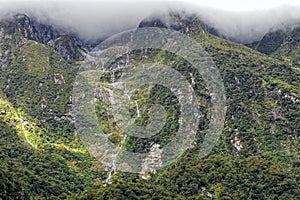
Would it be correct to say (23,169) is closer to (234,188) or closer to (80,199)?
(80,199)

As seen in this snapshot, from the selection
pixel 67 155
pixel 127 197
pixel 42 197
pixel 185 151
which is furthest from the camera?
pixel 67 155

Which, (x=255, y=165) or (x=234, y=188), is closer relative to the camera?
(x=234, y=188)

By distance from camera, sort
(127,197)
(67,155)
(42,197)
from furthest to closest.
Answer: (67,155), (42,197), (127,197)

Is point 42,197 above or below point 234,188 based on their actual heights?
below

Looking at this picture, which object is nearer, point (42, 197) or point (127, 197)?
point (127, 197)

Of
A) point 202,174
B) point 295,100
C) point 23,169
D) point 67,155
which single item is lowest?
point 67,155

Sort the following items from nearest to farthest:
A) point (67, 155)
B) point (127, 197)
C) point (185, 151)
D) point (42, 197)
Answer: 1. point (127, 197)
2. point (42, 197)
3. point (185, 151)
4. point (67, 155)

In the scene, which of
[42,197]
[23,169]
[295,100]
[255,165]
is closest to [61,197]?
[42,197]

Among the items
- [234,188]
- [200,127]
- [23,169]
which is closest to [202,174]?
[234,188]

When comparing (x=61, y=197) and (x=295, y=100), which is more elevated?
(x=295, y=100)

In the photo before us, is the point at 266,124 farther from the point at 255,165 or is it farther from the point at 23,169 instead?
the point at 23,169
